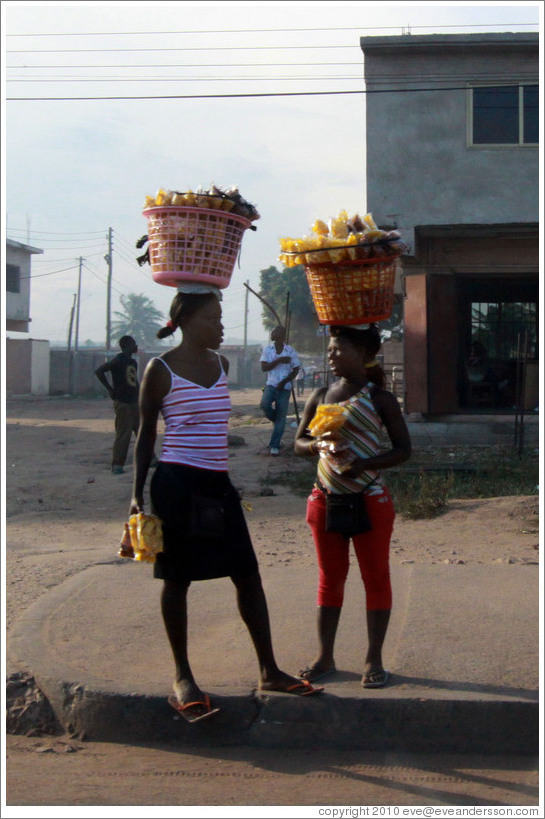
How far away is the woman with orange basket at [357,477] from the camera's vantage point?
3.79 m

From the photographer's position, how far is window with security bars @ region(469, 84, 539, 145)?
1427cm

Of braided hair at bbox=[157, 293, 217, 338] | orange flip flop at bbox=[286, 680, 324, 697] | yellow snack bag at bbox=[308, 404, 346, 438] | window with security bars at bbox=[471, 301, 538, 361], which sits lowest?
orange flip flop at bbox=[286, 680, 324, 697]

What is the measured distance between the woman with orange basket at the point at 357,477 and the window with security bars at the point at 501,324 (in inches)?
546

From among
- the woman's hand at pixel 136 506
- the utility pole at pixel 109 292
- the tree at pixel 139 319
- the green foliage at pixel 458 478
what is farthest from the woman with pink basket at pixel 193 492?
the tree at pixel 139 319

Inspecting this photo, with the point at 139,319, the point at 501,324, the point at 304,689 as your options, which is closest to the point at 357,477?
the point at 304,689

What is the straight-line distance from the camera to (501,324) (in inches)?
683

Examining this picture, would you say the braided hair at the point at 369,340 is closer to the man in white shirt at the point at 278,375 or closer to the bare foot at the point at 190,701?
the bare foot at the point at 190,701

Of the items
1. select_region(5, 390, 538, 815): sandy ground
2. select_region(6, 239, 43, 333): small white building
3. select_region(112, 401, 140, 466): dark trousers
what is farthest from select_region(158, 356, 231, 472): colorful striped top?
select_region(6, 239, 43, 333): small white building

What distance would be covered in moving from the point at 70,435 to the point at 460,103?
387 inches

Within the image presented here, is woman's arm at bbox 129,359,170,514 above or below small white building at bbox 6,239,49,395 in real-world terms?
below

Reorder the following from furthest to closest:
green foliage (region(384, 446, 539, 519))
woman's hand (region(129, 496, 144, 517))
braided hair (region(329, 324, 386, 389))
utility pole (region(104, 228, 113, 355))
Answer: utility pole (region(104, 228, 113, 355)), green foliage (region(384, 446, 539, 519)), braided hair (region(329, 324, 386, 389)), woman's hand (region(129, 496, 144, 517))

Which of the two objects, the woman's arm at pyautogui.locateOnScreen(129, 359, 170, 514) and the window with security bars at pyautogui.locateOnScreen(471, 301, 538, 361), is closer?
the woman's arm at pyautogui.locateOnScreen(129, 359, 170, 514)

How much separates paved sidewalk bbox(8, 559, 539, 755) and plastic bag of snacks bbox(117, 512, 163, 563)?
68 cm

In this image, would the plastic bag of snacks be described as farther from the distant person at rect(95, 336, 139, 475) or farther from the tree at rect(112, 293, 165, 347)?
the tree at rect(112, 293, 165, 347)
